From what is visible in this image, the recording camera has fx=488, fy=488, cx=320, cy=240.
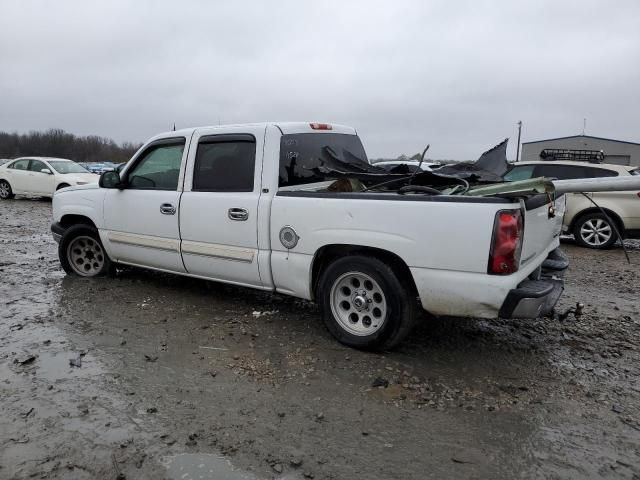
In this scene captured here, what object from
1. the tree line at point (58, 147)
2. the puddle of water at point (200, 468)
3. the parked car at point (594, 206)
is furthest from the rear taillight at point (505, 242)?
the tree line at point (58, 147)

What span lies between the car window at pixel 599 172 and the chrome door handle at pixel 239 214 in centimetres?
745

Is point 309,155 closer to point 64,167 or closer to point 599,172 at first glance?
point 599,172

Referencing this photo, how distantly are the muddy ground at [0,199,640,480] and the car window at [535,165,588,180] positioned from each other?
15.2 feet

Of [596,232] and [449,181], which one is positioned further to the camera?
[596,232]

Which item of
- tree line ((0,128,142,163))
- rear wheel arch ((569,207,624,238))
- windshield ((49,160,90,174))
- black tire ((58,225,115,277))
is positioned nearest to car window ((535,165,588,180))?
rear wheel arch ((569,207,624,238))

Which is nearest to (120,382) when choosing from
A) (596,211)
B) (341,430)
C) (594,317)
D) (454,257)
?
(341,430)

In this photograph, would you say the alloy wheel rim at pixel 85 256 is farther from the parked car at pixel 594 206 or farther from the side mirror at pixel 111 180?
the parked car at pixel 594 206

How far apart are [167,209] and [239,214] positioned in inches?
40.0

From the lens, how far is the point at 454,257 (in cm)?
342

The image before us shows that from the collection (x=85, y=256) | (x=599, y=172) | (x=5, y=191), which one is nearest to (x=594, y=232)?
Result: (x=599, y=172)

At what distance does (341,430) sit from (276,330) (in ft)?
5.58

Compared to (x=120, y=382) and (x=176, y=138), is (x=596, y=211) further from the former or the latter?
(x=120, y=382)

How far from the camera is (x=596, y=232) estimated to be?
30.4ft

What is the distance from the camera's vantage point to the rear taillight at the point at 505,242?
3242 mm
